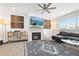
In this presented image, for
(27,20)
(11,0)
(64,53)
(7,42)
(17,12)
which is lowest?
(64,53)

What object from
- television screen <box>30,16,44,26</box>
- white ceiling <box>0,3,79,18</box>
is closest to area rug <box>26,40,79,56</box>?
television screen <box>30,16,44,26</box>

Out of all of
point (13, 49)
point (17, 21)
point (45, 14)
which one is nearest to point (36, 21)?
point (45, 14)

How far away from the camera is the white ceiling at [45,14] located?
250cm

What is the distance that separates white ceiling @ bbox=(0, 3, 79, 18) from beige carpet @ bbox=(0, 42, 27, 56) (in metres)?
0.85

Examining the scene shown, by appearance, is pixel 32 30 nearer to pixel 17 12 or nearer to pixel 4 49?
pixel 17 12

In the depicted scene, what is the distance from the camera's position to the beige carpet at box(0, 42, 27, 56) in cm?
254

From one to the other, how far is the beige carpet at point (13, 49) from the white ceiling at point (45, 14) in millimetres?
847

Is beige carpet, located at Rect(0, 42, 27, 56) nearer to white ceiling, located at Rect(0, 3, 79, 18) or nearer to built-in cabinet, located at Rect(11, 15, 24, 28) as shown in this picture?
built-in cabinet, located at Rect(11, 15, 24, 28)

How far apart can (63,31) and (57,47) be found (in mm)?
430

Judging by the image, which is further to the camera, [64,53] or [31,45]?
[31,45]

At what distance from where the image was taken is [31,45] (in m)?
2.71

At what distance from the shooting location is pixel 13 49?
2.62 metres

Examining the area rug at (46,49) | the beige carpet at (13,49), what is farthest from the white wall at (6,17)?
the area rug at (46,49)

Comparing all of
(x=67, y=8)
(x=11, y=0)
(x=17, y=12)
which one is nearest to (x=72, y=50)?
(x=67, y=8)
